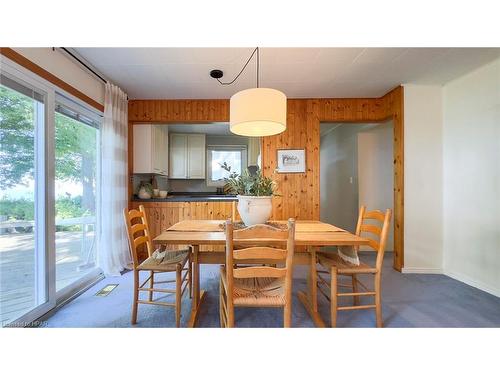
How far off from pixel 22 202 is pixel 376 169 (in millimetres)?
4541

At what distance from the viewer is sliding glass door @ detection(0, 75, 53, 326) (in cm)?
156

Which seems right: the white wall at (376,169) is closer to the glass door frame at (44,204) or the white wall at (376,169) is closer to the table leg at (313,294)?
the table leg at (313,294)

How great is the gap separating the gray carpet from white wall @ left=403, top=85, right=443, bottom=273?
50 cm

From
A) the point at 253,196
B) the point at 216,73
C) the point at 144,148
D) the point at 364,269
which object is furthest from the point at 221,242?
the point at 144,148

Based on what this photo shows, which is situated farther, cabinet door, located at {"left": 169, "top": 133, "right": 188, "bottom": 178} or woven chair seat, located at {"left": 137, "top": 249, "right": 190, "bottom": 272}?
cabinet door, located at {"left": 169, "top": 133, "right": 188, "bottom": 178}

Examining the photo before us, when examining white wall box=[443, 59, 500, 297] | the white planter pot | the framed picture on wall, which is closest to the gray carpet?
white wall box=[443, 59, 500, 297]

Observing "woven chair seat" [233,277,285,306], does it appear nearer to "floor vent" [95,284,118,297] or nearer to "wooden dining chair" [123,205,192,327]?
"wooden dining chair" [123,205,192,327]

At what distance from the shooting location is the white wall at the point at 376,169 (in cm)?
370

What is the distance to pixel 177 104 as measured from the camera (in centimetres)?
318

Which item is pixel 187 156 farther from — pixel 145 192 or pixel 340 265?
pixel 340 265

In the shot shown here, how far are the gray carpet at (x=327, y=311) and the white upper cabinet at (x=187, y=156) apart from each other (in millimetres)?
2524

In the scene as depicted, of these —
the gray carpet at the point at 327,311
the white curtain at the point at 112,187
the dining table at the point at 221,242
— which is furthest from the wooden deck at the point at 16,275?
the dining table at the point at 221,242

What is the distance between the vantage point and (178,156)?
4.44 metres
